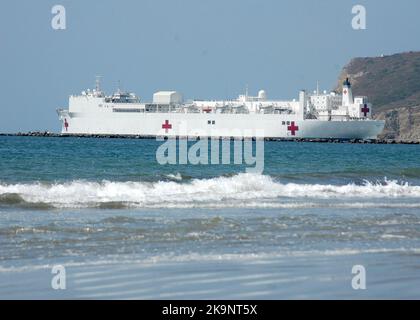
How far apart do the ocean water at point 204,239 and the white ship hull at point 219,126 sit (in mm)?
58097

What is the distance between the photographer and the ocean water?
9.39 m

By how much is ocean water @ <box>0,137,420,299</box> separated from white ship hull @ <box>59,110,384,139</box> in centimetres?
5810

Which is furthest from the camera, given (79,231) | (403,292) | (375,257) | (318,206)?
(318,206)

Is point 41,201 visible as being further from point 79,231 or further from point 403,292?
point 403,292

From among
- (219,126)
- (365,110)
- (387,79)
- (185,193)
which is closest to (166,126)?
(219,126)

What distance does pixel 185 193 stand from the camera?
74.3 feet

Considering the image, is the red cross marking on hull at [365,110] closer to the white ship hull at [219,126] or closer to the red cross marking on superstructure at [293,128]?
the white ship hull at [219,126]

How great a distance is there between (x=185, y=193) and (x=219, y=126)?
2399 inches

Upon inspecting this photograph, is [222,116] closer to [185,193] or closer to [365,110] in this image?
[365,110]

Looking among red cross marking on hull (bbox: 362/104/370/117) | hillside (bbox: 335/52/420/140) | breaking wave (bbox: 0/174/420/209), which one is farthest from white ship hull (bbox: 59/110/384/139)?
hillside (bbox: 335/52/420/140)

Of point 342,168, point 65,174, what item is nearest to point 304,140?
point 342,168

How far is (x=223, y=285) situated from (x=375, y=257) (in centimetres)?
279

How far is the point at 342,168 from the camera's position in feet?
118
